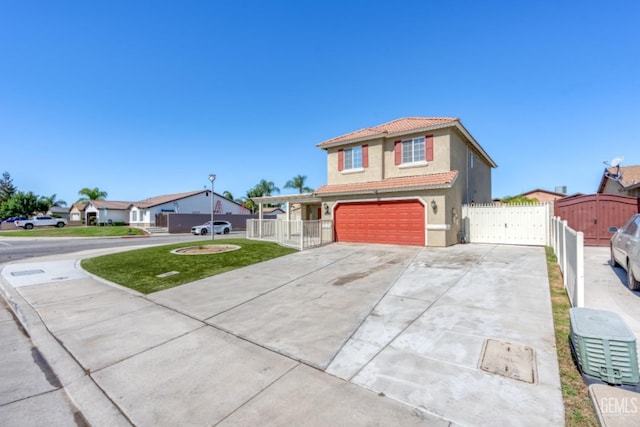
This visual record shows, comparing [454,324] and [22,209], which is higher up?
[22,209]

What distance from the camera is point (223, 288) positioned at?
24.5 feet

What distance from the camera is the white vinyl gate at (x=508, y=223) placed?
12844mm

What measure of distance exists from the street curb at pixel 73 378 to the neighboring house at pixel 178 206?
35.9 metres

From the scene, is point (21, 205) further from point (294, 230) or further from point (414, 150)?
point (414, 150)

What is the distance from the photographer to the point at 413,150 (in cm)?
1493

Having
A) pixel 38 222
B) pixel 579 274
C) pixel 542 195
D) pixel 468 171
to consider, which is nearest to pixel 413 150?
pixel 468 171

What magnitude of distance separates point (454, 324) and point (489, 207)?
Result: 37.1 ft

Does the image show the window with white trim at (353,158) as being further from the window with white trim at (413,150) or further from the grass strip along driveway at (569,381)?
the grass strip along driveway at (569,381)

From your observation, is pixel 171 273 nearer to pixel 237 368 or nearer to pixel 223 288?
pixel 223 288

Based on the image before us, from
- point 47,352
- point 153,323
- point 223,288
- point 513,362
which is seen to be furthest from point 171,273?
point 513,362

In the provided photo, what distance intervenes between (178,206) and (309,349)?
4082 cm

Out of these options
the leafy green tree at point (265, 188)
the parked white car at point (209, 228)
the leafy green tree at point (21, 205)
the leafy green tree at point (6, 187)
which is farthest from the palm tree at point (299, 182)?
the leafy green tree at point (6, 187)

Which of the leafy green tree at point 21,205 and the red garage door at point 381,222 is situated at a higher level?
the leafy green tree at point 21,205

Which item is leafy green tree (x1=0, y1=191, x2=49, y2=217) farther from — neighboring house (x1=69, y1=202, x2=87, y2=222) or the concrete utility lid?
the concrete utility lid
